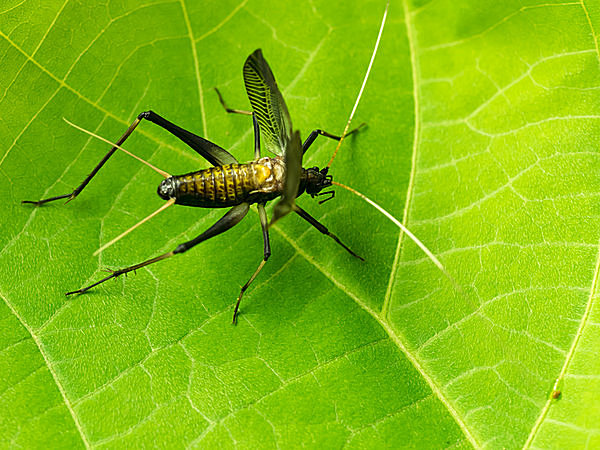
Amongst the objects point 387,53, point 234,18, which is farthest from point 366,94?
point 234,18

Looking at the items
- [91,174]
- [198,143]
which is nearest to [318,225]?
[198,143]

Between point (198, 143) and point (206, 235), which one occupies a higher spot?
point (198, 143)

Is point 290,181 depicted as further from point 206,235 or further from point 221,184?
point 206,235

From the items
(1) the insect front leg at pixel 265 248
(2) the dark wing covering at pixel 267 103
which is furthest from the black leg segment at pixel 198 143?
(1) the insect front leg at pixel 265 248

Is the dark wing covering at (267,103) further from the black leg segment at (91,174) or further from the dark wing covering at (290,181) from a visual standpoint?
the black leg segment at (91,174)

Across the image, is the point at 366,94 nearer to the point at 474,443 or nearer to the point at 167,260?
the point at 167,260

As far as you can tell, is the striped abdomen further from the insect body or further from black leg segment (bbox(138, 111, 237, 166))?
black leg segment (bbox(138, 111, 237, 166))
